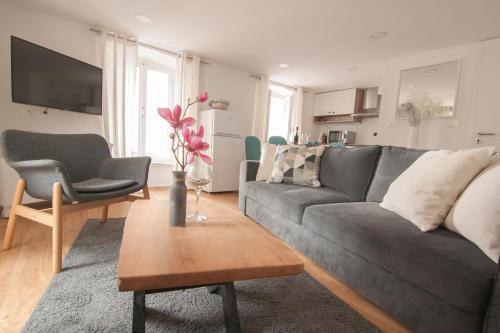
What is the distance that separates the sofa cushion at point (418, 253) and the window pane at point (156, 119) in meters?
3.23

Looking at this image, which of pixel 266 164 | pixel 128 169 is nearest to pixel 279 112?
pixel 266 164

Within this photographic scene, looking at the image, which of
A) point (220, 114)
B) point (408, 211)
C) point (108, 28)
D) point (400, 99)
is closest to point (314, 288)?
point (408, 211)

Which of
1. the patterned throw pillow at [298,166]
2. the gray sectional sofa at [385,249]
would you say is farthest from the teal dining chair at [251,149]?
A: the gray sectional sofa at [385,249]

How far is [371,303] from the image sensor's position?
4.09ft

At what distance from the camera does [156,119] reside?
389 centimetres

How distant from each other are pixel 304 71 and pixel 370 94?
5.89 feet

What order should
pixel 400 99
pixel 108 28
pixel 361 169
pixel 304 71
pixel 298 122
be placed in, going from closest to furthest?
1. pixel 361 169
2. pixel 108 28
3. pixel 400 99
4. pixel 304 71
5. pixel 298 122

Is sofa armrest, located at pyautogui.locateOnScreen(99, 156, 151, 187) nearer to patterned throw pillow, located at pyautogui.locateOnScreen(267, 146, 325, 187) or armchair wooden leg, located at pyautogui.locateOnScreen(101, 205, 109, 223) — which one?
armchair wooden leg, located at pyautogui.locateOnScreen(101, 205, 109, 223)

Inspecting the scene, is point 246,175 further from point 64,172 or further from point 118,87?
point 118,87

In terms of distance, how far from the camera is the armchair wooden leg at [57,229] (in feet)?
4.30

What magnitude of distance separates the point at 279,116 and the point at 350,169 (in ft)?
12.5

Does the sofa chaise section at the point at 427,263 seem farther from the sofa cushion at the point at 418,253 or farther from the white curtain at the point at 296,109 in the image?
the white curtain at the point at 296,109

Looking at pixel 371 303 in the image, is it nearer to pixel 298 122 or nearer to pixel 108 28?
pixel 108 28

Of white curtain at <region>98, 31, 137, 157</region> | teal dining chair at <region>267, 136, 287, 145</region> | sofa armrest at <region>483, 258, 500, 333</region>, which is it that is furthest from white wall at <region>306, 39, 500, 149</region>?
white curtain at <region>98, 31, 137, 157</region>
